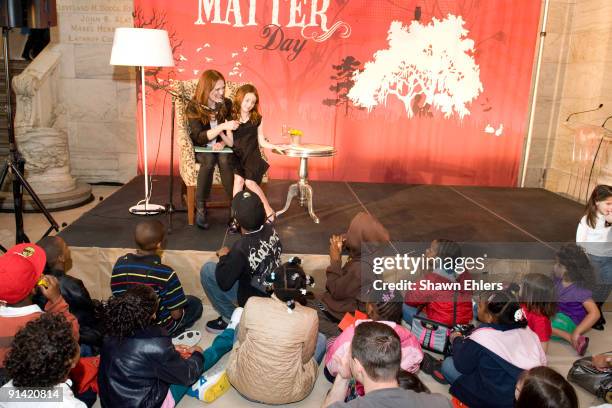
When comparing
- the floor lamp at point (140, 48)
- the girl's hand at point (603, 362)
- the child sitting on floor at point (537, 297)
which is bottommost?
the girl's hand at point (603, 362)

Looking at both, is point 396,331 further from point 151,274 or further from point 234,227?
point 234,227

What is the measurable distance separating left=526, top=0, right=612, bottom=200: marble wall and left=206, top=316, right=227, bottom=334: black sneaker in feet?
13.1

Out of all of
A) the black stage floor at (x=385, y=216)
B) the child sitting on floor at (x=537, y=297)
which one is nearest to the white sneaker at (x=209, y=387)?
the black stage floor at (x=385, y=216)

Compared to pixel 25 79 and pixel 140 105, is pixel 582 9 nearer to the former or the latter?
pixel 140 105

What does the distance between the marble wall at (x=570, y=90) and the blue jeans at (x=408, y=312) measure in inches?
122

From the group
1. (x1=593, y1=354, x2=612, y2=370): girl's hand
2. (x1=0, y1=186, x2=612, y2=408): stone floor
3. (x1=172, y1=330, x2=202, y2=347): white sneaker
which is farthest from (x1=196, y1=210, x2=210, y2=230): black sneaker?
(x1=593, y1=354, x2=612, y2=370): girl's hand

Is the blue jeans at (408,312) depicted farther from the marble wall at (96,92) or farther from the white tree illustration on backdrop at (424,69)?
the marble wall at (96,92)

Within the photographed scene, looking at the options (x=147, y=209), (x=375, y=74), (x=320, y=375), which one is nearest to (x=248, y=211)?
(x=320, y=375)

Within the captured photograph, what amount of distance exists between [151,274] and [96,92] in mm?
3923

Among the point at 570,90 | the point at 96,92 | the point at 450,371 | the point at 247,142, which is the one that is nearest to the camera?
the point at 450,371

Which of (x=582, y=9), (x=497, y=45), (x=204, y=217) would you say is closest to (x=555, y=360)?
(x=204, y=217)

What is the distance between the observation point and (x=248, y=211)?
9.11ft

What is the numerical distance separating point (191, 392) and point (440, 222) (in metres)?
2.84

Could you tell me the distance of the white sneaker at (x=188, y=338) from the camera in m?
3.00
